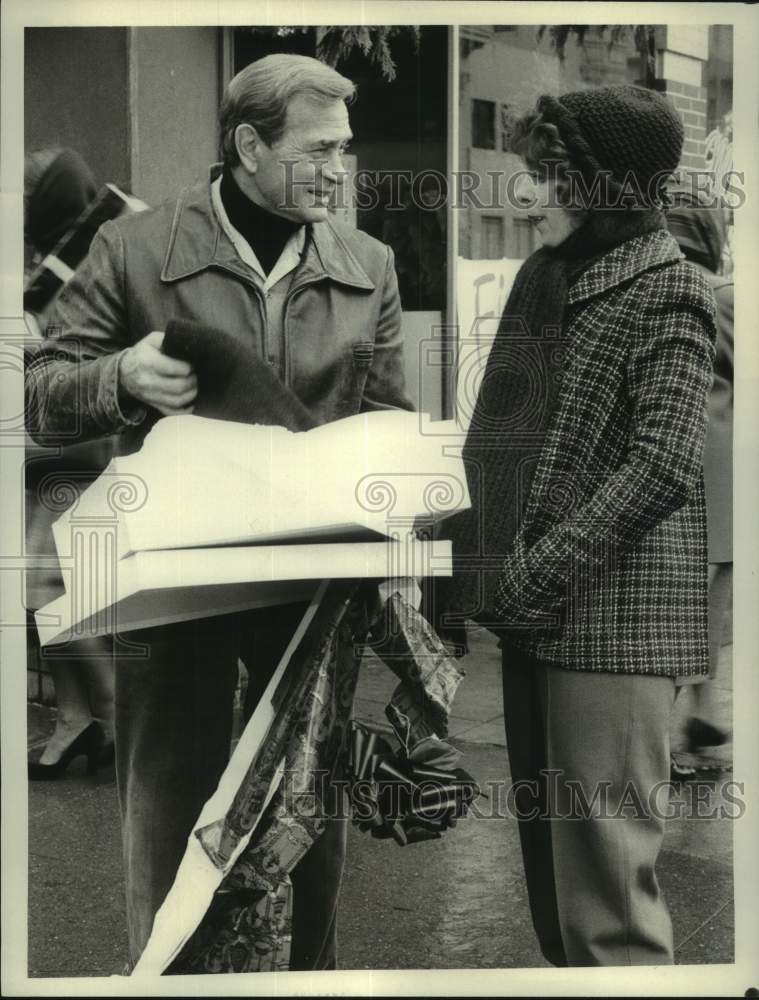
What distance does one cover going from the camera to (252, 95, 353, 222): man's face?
3.43 meters

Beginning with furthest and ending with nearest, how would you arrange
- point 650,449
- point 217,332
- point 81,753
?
1. point 81,753
2. point 217,332
3. point 650,449

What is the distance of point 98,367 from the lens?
11.3 feet

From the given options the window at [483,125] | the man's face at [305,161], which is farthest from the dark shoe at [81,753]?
the window at [483,125]

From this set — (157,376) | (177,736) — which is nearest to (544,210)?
(157,376)

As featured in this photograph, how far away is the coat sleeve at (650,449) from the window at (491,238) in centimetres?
39

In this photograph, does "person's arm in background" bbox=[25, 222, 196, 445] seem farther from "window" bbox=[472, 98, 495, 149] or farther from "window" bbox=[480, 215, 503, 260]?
"window" bbox=[472, 98, 495, 149]

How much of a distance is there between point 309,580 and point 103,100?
54.3 inches

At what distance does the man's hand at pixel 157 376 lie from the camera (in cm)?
343

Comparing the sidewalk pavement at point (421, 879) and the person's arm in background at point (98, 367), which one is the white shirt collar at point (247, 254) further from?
the sidewalk pavement at point (421, 879)

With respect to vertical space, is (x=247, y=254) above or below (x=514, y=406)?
above

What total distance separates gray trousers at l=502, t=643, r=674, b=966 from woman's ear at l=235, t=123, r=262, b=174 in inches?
57.8

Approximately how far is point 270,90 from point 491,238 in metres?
0.70

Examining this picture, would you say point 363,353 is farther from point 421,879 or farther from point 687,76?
point 421,879

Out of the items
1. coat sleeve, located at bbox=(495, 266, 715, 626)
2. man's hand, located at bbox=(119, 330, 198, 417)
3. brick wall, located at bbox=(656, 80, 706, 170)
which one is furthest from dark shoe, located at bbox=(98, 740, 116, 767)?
brick wall, located at bbox=(656, 80, 706, 170)
